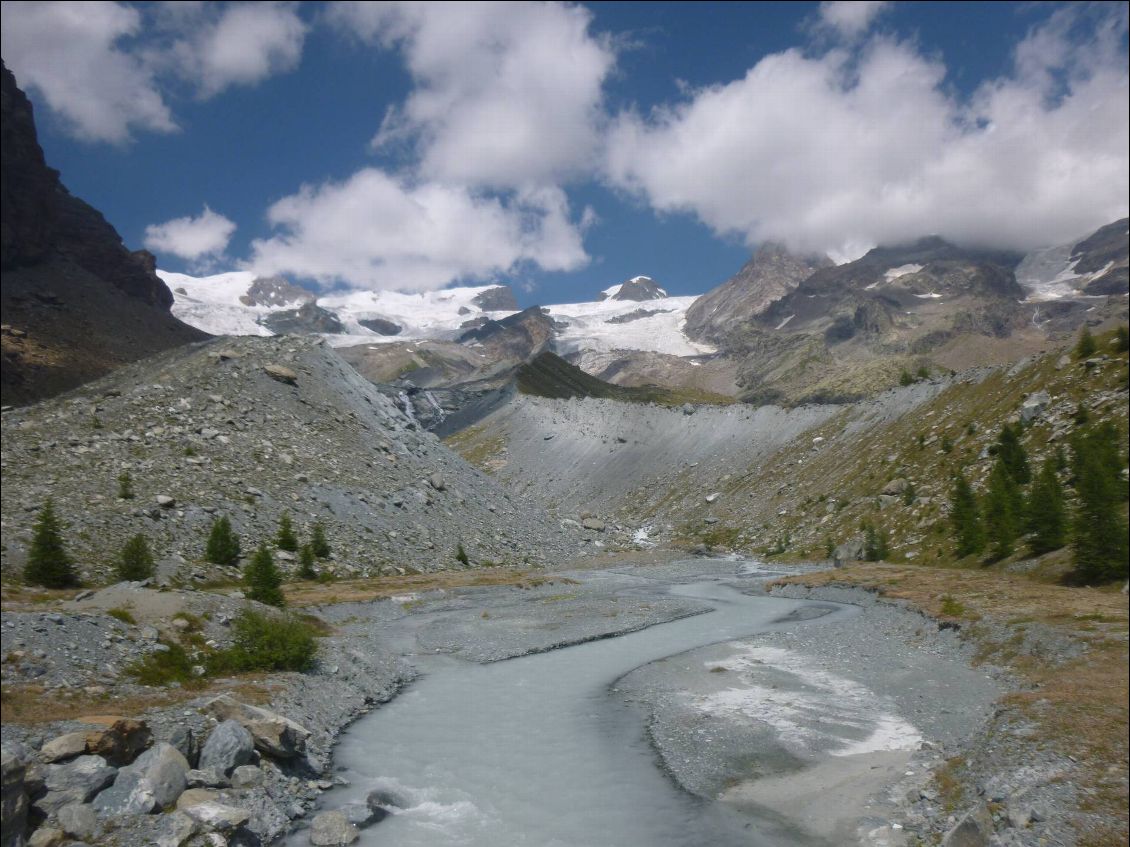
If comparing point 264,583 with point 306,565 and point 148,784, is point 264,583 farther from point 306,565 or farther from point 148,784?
point 148,784

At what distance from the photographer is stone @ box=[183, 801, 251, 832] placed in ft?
50.8

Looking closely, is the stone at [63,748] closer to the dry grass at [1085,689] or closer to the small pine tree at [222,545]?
the dry grass at [1085,689]

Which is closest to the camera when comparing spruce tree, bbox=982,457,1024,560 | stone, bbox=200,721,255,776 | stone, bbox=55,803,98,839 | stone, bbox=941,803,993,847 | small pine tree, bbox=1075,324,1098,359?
stone, bbox=941,803,993,847

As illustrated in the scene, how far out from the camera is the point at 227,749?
1831 cm

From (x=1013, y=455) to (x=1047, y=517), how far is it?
31.0 metres

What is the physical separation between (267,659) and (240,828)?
13.1 metres

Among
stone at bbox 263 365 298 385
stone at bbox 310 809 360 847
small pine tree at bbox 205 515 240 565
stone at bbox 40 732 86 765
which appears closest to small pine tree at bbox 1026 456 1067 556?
stone at bbox 310 809 360 847

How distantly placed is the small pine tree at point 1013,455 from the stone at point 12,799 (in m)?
64.2

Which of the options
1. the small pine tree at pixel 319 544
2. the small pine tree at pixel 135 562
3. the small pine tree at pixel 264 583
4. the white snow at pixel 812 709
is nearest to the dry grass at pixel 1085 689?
the white snow at pixel 812 709

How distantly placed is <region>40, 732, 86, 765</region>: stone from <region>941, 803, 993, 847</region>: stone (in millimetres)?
18784

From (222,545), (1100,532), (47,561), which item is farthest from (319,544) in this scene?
(1100,532)

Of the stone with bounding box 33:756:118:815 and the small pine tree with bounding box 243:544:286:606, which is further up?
the small pine tree with bounding box 243:544:286:606

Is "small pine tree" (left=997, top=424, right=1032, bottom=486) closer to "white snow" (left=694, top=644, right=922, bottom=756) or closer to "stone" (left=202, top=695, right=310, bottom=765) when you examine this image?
"white snow" (left=694, top=644, right=922, bottom=756)

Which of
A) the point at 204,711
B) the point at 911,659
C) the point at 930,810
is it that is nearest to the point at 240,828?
the point at 204,711
